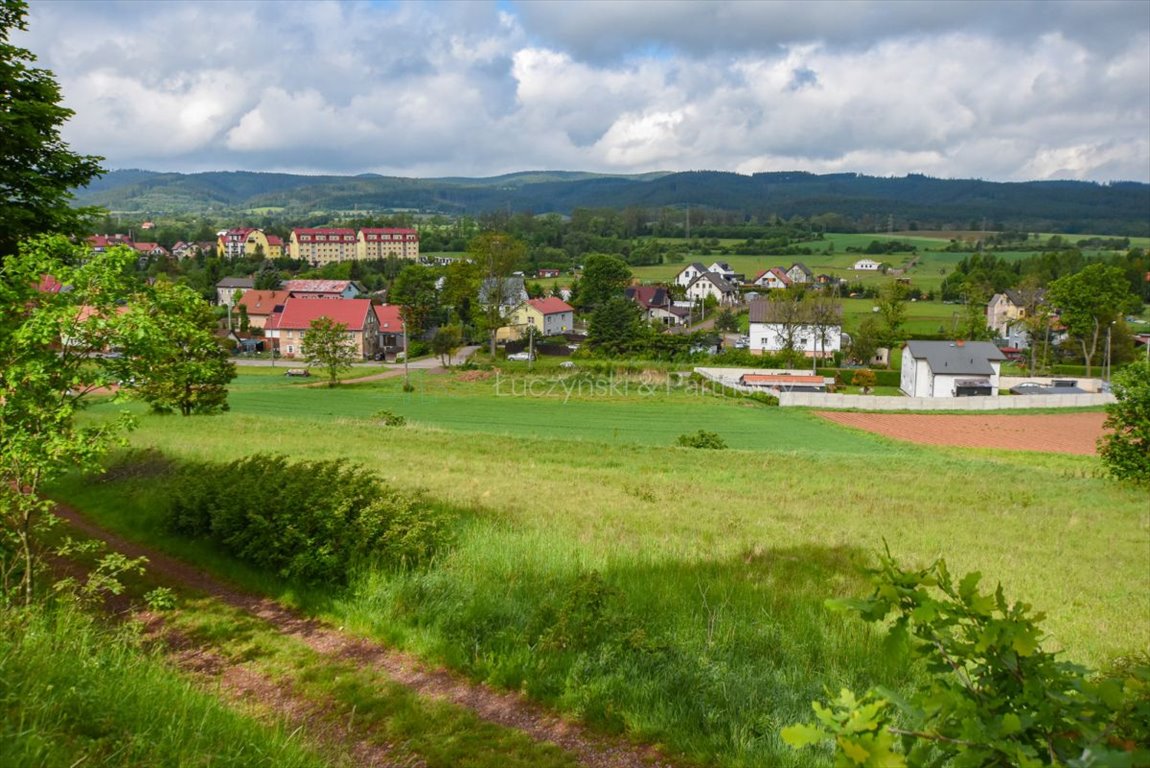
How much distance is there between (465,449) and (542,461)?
3.41 m

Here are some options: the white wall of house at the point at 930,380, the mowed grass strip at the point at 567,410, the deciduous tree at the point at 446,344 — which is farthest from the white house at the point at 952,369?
the deciduous tree at the point at 446,344

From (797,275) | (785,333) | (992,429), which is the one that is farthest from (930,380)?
(797,275)

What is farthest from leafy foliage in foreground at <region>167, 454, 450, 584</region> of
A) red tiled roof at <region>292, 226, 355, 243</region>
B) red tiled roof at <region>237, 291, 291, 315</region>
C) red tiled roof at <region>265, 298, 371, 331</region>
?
red tiled roof at <region>292, 226, 355, 243</region>

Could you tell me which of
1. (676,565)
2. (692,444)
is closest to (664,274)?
(692,444)

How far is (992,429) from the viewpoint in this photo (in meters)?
48.1

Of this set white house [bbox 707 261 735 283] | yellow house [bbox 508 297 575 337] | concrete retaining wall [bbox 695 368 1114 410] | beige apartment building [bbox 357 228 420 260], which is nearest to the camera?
concrete retaining wall [bbox 695 368 1114 410]

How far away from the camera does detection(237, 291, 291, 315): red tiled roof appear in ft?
324

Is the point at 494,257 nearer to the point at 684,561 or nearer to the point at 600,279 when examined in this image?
the point at 600,279

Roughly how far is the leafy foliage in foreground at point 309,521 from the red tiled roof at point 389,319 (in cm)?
8023

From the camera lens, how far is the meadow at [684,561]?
7.11 meters

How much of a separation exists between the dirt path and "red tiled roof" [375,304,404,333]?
8345 centimetres

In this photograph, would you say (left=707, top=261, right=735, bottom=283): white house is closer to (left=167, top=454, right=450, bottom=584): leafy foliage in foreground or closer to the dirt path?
(left=167, top=454, right=450, bottom=584): leafy foliage in foreground

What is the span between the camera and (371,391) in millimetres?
60062

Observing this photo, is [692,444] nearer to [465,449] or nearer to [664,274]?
[465,449]
